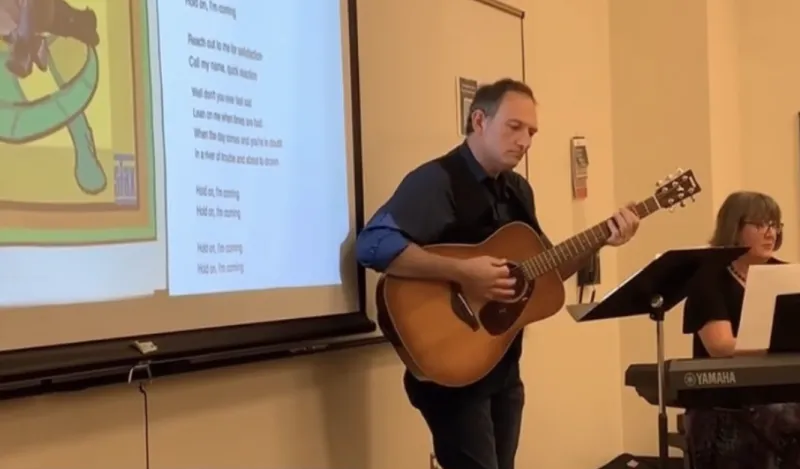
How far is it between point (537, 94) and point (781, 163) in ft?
4.85

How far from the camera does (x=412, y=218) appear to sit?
2.39 meters

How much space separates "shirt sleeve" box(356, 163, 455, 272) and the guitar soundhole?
218 millimetres

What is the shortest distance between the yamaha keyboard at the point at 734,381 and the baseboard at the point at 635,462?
1.77m

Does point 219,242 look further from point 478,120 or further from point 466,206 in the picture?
point 478,120

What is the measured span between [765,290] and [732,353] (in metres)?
0.28

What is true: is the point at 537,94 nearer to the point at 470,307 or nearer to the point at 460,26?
the point at 460,26

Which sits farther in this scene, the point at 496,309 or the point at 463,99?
the point at 463,99

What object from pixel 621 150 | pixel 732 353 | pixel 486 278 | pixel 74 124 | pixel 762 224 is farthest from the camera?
pixel 621 150

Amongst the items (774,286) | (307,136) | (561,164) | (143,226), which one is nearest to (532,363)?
(561,164)

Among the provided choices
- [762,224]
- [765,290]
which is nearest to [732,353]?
[765,290]

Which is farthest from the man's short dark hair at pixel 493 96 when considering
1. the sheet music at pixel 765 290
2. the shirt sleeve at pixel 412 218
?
the sheet music at pixel 765 290

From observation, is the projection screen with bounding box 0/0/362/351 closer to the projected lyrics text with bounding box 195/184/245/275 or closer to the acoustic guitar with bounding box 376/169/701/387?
the projected lyrics text with bounding box 195/184/245/275

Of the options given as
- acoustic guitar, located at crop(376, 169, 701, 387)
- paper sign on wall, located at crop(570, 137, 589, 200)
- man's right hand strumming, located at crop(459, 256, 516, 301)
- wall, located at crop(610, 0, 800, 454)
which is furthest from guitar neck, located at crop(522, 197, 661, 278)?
wall, located at crop(610, 0, 800, 454)

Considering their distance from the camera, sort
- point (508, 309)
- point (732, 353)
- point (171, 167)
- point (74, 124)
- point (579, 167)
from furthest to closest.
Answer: point (579, 167) < point (732, 353) < point (508, 309) < point (171, 167) < point (74, 124)
